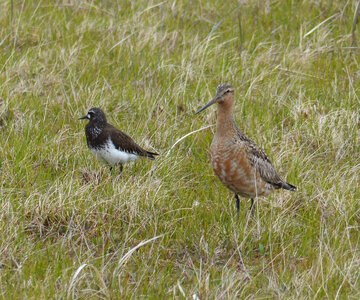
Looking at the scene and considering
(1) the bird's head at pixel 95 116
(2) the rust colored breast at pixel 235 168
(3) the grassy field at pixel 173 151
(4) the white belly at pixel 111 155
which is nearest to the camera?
(3) the grassy field at pixel 173 151

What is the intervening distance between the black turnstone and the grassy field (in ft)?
0.61

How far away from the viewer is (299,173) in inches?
284

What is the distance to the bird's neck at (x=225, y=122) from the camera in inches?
259

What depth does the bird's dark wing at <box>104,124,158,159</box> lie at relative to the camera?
24.8ft

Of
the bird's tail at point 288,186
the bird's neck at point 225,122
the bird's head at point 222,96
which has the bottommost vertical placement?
the bird's tail at point 288,186

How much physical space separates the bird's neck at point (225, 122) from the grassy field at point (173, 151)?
70 cm

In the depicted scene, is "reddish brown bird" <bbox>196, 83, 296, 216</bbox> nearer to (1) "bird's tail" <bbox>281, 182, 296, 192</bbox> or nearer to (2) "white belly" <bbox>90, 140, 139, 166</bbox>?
(1) "bird's tail" <bbox>281, 182, 296, 192</bbox>

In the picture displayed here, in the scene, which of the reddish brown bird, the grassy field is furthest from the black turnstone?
the reddish brown bird

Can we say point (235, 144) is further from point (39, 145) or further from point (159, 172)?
point (39, 145)

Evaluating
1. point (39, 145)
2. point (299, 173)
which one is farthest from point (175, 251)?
point (39, 145)

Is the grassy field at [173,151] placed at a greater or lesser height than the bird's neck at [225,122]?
lesser

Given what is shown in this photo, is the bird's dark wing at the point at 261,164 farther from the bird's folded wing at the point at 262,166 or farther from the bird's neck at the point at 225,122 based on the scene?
the bird's neck at the point at 225,122

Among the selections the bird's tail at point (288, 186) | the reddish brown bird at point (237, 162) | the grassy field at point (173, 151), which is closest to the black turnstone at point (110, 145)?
the grassy field at point (173, 151)

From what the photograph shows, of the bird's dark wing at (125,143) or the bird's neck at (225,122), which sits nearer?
the bird's neck at (225,122)
